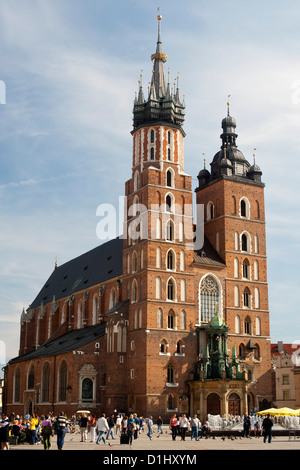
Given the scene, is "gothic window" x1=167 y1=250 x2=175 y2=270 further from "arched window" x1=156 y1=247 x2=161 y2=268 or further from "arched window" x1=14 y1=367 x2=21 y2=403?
"arched window" x1=14 y1=367 x2=21 y2=403

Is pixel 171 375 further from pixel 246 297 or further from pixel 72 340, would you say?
pixel 72 340

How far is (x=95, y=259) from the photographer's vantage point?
70000 mm

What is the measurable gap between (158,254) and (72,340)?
46.9 ft

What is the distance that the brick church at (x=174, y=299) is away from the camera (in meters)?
49.1

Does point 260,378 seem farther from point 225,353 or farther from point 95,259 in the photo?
point 95,259

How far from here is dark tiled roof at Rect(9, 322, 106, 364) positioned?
5453 cm

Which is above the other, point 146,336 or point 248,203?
point 248,203

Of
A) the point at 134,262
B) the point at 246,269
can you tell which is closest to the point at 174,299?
the point at 134,262

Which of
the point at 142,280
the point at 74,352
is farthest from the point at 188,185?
the point at 74,352

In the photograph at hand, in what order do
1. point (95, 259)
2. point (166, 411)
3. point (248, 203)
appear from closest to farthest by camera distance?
1. point (166, 411)
2. point (248, 203)
3. point (95, 259)

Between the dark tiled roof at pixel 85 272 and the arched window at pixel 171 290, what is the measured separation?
26.2 ft

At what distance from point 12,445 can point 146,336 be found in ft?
70.3

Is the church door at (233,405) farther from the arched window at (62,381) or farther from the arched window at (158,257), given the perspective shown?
the arched window at (62,381)

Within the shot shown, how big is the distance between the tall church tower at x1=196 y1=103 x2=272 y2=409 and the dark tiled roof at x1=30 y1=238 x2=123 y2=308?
10413 millimetres
